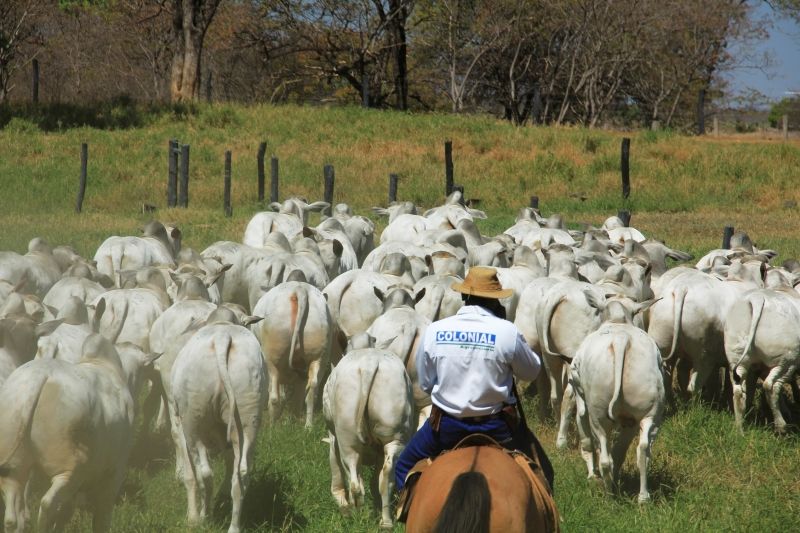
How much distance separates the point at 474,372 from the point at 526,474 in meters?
0.66

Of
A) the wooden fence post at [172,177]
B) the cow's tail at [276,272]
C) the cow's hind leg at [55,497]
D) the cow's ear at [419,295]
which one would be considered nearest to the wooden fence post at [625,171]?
the wooden fence post at [172,177]

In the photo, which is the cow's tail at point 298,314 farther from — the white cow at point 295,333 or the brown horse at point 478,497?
the brown horse at point 478,497

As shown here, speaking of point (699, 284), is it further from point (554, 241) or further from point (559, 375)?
point (554, 241)

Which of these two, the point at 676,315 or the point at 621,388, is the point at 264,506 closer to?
the point at 621,388

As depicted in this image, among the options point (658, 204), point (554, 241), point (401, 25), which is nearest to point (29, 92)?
point (401, 25)

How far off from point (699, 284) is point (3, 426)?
688 cm

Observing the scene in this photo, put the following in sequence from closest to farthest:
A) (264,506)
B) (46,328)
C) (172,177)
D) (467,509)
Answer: (467,509) < (46,328) < (264,506) < (172,177)

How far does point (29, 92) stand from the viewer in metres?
56.0

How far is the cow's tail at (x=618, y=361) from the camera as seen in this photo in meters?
8.17

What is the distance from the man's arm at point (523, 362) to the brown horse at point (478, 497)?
517mm

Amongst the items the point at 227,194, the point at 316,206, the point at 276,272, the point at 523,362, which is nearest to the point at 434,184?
the point at 227,194

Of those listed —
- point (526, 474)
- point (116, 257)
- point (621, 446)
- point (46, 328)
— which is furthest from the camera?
point (116, 257)

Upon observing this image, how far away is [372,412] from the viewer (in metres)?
7.68

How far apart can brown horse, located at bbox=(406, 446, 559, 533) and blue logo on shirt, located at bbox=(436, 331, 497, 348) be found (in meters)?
0.56
